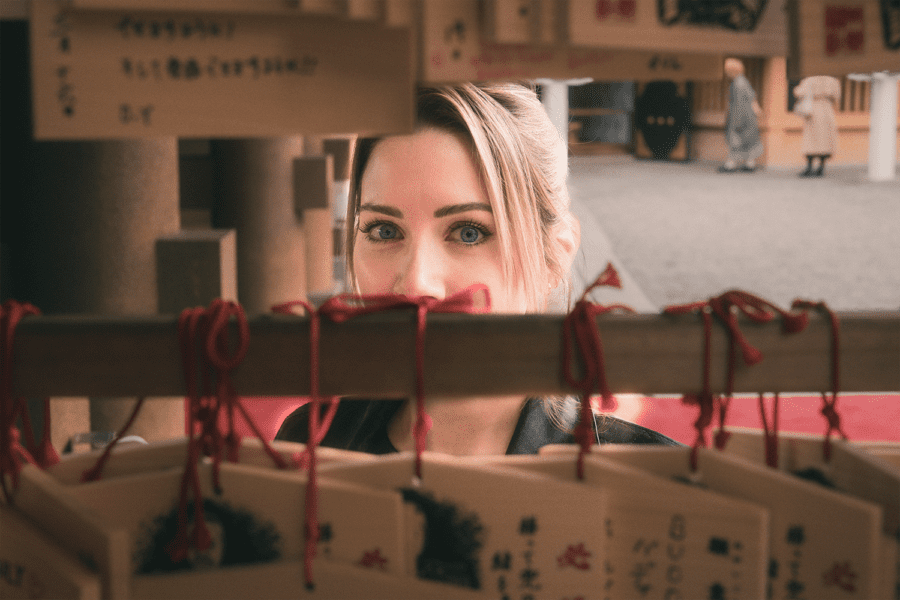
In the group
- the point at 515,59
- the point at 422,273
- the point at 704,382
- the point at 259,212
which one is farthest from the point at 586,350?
the point at 259,212

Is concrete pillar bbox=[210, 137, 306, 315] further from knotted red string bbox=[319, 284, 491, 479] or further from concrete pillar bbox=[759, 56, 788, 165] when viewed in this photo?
concrete pillar bbox=[759, 56, 788, 165]

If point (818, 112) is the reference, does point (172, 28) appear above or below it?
below

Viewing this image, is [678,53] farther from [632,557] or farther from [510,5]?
[632,557]

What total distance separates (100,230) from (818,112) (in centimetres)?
920

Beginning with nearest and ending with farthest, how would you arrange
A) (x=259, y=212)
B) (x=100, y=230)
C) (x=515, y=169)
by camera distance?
(x=515, y=169), (x=100, y=230), (x=259, y=212)

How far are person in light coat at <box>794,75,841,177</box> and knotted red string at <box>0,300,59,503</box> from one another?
950 centimetres

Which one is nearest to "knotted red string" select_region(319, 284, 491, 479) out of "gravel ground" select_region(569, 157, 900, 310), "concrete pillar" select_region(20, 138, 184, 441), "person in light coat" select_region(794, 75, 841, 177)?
"concrete pillar" select_region(20, 138, 184, 441)

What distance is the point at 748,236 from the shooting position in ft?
22.7

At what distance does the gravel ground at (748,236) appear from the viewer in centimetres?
532

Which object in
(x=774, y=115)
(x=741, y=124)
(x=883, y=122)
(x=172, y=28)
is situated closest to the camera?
(x=172, y=28)

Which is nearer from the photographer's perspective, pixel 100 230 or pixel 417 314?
pixel 417 314

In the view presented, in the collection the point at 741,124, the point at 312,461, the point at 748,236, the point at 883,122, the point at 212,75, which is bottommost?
the point at 748,236

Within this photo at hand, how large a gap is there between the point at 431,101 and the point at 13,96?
1.01 metres

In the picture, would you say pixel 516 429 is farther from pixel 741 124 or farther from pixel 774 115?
pixel 774 115
